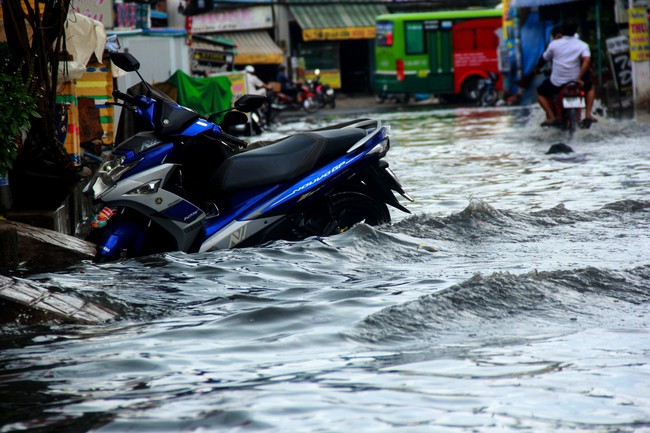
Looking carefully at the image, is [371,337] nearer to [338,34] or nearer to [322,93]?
[322,93]

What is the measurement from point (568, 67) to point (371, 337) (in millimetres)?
12642

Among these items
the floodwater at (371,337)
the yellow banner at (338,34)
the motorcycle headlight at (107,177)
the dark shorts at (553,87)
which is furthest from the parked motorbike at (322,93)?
the motorcycle headlight at (107,177)

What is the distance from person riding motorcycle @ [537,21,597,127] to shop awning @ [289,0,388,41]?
28601 millimetres

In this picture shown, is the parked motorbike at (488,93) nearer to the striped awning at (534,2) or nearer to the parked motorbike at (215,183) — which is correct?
the striped awning at (534,2)

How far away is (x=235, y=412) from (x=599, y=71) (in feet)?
74.8

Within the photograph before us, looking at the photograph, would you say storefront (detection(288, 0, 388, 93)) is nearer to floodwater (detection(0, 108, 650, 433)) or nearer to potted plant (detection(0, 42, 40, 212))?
potted plant (detection(0, 42, 40, 212))

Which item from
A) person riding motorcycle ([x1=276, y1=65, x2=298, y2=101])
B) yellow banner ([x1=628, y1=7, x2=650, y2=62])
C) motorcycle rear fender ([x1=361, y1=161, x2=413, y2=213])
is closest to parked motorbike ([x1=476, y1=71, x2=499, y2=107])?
person riding motorcycle ([x1=276, y1=65, x2=298, y2=101])

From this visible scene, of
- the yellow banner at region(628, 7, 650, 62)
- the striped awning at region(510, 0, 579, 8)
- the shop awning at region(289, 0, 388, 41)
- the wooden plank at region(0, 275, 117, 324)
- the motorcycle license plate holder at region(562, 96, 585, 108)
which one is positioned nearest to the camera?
the wooden plank at region(0, 275, 117, 324)

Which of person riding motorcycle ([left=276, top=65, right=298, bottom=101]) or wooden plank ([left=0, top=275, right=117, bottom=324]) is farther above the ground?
person riding motorcycle ([left=276, top=65, right=298, bottom=101])

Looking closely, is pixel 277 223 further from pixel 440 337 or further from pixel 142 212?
pixel 440 337

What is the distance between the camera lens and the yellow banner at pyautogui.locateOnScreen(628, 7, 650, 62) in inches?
820

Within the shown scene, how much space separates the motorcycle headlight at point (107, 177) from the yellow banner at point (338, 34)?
38.8 meters

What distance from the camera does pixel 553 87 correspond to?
16.9 m

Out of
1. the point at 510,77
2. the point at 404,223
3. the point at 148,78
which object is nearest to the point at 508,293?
the point at 404,223
